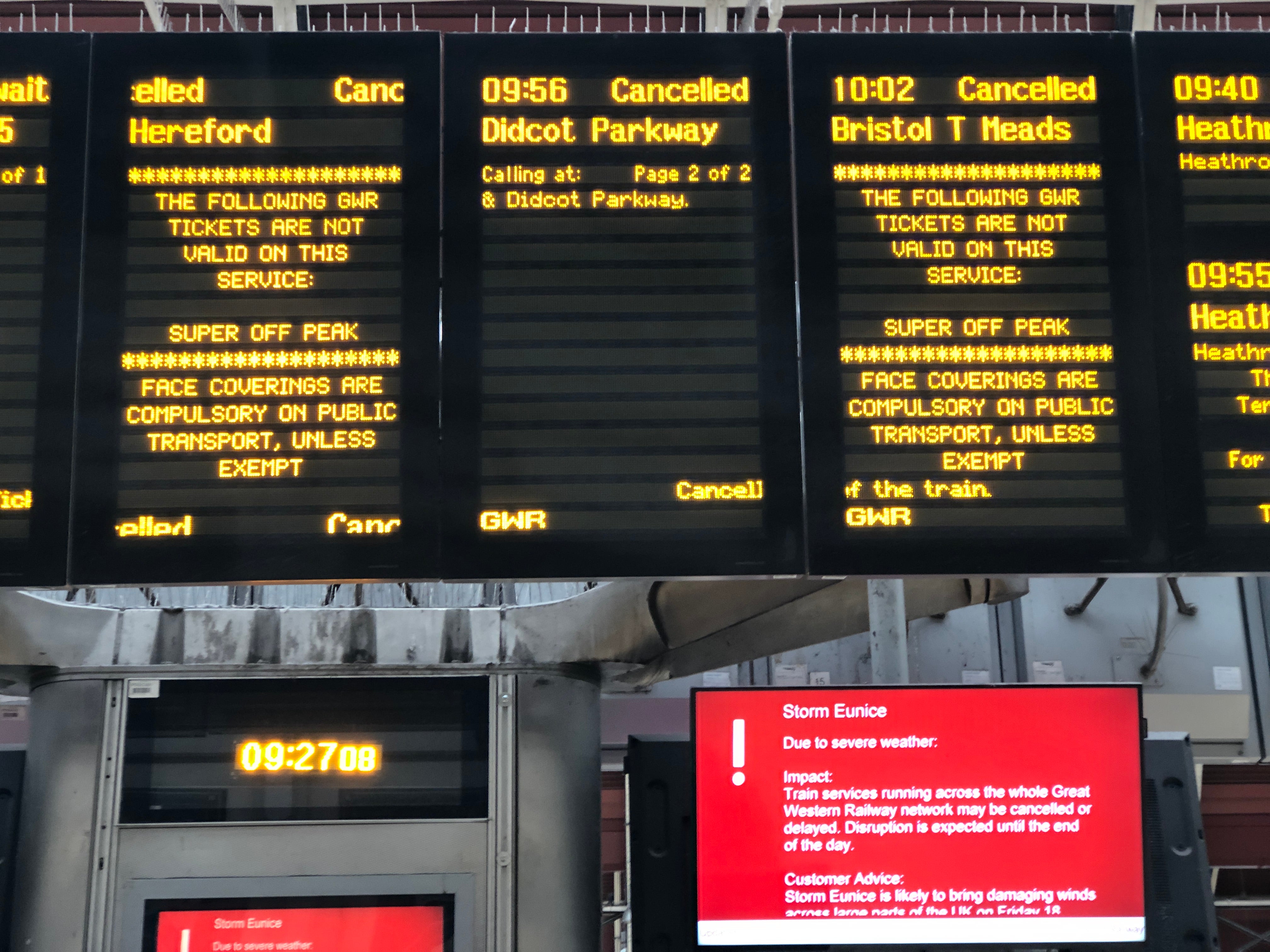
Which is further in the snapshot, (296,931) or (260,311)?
(296,931)

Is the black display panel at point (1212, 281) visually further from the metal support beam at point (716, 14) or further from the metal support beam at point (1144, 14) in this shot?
the metal support beam at point (716, 14)

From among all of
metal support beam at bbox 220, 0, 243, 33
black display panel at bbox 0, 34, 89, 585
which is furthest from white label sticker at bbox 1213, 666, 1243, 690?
black display panel at bbox 0, 34, 89, 585

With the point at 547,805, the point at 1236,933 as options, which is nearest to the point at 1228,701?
the point at 1236,933

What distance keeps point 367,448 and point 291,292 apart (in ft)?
1.92

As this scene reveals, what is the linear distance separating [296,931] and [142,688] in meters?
1.31

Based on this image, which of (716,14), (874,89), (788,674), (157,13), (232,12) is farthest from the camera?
(788,674)

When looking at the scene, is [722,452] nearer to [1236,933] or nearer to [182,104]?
[182,104]

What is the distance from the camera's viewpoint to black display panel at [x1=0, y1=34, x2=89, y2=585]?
4.18 metres

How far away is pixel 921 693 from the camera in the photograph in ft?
17.4

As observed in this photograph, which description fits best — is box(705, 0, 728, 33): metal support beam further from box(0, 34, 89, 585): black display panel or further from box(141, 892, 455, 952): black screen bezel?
box(141, 892, 455, 952): black screen bezel

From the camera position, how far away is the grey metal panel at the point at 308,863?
598 centimetres

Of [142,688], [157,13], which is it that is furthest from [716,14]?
[142,688]

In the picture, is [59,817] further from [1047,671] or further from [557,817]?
[1047,671]

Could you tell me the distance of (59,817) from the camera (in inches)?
238
